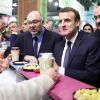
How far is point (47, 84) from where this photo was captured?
128cm

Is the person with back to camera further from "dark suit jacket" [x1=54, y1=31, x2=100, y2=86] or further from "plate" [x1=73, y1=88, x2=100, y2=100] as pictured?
"dark suit jacket" [x1=54, y1=31, x2=100, y2=86]

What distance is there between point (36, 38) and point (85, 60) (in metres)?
1.13

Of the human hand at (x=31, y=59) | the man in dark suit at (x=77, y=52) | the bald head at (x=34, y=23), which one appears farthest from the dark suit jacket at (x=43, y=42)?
the man in dark suit at (x=77, y=52)

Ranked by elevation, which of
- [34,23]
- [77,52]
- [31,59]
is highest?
[34,23]

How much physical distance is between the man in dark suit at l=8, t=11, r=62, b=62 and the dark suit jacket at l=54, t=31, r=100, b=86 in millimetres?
846

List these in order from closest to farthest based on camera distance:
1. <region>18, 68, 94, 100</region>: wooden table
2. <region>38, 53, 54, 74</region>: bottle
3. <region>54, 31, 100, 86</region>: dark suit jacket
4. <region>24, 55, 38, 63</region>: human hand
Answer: <region>18, 68, 94, 100</region>: wooden table
<region>38, 53, 54, 74</region>: bottle
<region>54, 31, 100, 86</region>: dark suit jacket
<region>24, 55, 38, 63</region>: human hand

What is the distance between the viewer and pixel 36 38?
11.8ft

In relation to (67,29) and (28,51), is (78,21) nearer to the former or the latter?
(67,29)

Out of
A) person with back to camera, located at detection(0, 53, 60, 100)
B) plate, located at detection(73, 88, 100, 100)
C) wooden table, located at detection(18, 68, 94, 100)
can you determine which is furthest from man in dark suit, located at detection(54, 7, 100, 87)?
person with back to camera, located at detection(0, 53, 60, 100)

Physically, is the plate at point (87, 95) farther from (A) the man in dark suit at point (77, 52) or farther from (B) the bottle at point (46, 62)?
(A) the man in dark suit at point (77, 52)

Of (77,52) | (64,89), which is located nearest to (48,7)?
(77,52)

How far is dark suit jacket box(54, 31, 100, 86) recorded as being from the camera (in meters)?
2.45

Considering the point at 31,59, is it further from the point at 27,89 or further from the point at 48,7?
the point at 48,7

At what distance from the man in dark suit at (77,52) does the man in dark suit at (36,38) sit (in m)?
0.73
